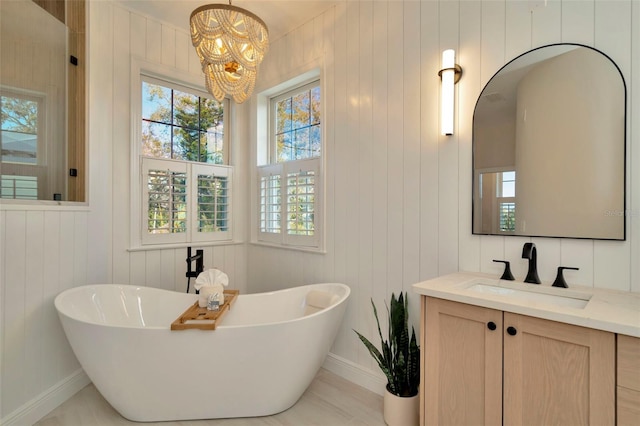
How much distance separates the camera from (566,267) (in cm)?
146

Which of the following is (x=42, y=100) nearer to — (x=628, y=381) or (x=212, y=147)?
(x=212, y=147)

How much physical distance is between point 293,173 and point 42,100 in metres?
1.76

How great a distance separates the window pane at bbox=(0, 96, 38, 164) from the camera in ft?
5.97

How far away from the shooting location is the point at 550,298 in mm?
1420

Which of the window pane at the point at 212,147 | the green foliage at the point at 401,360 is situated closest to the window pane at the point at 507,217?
the green foliage at the point at 401,360

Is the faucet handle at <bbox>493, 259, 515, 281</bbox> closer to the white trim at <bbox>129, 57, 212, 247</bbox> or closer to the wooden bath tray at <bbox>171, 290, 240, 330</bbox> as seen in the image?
the wooden bath tray at <bbox>171, 290, 240, 330</bbox>

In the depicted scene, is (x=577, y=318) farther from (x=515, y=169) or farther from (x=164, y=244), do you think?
(x=164, y=244)

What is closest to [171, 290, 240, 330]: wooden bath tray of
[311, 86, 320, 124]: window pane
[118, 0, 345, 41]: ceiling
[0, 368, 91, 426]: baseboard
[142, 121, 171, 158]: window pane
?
[0, 368, 91, 426]: baseboard

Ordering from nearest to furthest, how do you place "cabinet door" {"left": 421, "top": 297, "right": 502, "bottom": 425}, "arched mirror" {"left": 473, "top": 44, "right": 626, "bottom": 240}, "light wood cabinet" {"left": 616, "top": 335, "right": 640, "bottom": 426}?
"light wood cabinet" {"left": 616, "top": 335, "right": 640, "bottom": 426}
"cabinet door" {"left": 421, "top": 297, "right": 502, "bottom": 425}
"arched mirror" {"left": 473, "top": 44, "right": 626, "bottom": 240}

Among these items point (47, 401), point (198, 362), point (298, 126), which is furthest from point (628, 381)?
point (47, 401)

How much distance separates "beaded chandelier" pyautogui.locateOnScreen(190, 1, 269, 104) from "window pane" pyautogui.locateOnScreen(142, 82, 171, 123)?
53.6 inches

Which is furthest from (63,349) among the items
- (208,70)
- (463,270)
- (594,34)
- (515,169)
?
(594,34)

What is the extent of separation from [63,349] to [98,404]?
1.41 ft

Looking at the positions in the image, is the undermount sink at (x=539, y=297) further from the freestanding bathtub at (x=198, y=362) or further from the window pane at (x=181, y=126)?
the window pane at (x=181, y=126)
